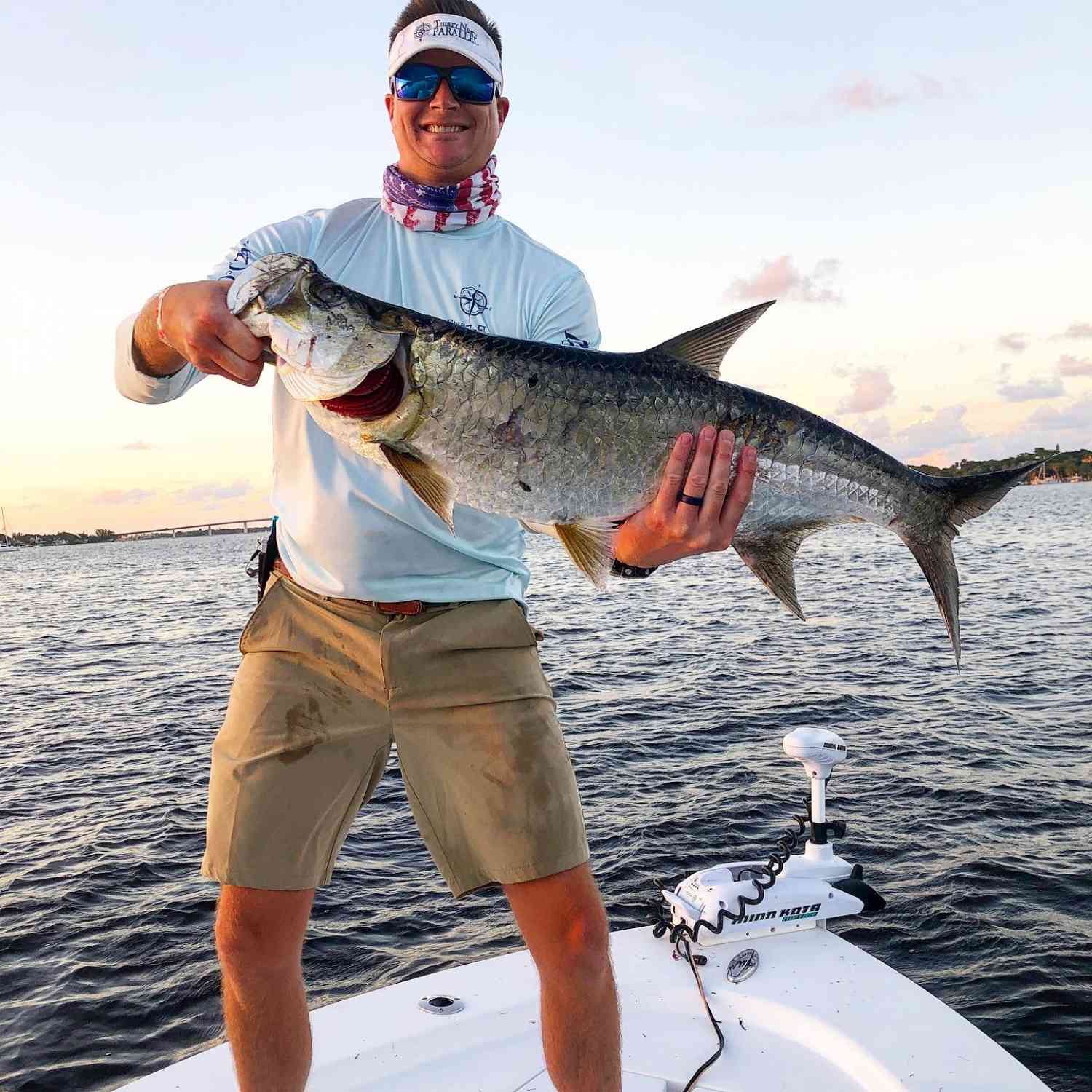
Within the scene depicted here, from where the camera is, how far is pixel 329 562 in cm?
371

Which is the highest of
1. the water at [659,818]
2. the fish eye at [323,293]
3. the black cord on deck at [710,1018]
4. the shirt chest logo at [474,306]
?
the shirt chest logo at [474,306]

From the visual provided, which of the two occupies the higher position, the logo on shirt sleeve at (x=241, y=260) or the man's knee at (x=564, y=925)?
the logo on shirt sleeve at (x=241, y=260)

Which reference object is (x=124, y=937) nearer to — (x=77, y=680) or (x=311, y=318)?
(x=311, y=318)

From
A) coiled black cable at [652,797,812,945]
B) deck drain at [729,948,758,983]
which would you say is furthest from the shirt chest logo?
deck drain at [729,948,758,983]

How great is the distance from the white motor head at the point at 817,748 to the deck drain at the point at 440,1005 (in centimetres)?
232

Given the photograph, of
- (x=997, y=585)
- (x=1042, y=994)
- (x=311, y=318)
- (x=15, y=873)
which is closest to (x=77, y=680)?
(x=15, y=873)

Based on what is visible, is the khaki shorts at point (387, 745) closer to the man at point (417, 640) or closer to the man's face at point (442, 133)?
the man at point (417, 640)

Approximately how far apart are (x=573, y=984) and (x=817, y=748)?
2869mm

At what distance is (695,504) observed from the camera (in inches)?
138

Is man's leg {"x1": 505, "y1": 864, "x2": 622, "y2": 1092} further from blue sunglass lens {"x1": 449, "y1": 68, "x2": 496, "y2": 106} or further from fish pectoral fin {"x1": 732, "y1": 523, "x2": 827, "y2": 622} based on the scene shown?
blue sunglass lens {"x1": 449, "y1": 68, "x2": 496, "y2": 106}

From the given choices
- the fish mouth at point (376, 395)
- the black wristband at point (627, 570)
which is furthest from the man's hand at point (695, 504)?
the fish mouth at point (376, 395)

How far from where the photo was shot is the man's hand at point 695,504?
3.48 metres

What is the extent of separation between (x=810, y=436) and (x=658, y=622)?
83.5 feet

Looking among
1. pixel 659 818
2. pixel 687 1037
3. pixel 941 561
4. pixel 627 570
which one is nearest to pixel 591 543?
pixel 627 570
